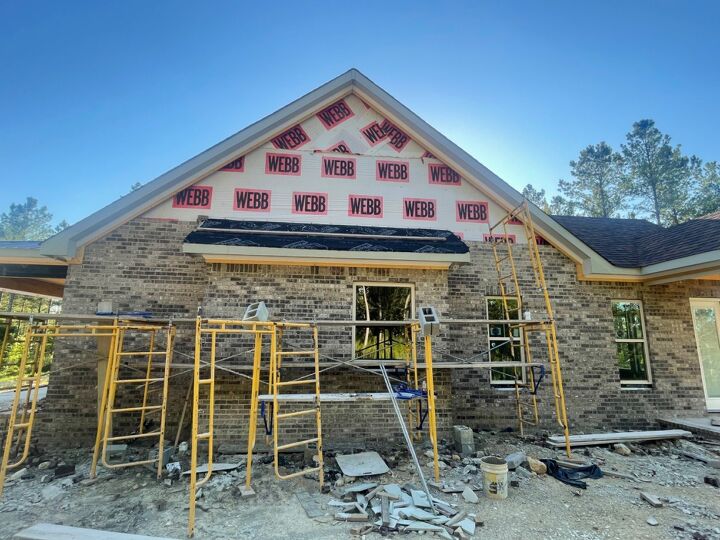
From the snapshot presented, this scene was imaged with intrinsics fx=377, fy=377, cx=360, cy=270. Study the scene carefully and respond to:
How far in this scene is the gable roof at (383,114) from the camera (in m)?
7.45

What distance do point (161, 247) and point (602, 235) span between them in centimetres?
1111

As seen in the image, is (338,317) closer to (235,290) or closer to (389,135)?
(235,290)

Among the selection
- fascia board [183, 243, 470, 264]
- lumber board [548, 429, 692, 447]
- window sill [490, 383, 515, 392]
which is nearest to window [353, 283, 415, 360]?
fascia board [183, 243, 470, 264]

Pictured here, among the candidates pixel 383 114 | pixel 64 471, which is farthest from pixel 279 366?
pixel 383 114

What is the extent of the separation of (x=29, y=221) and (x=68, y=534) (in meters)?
56.7

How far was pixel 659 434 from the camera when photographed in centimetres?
725

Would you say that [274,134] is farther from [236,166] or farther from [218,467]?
[218,467]

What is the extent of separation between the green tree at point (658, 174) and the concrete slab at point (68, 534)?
31.6m

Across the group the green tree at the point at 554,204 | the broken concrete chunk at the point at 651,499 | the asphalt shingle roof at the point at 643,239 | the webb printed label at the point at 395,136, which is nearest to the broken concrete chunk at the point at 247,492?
the broken concrete chunk at the point at 651,499

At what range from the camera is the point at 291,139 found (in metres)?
8.32

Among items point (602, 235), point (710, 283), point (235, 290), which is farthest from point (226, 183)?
point (710, 283)

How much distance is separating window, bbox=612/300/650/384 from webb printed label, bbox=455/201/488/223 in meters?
3.68

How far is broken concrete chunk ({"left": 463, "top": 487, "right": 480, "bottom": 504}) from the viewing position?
4.74 metres

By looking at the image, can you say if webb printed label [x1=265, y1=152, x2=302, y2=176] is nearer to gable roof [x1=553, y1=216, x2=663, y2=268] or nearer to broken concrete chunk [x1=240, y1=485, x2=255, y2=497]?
broken concrete chunk [x1=240, y1=485, x2=255, y2=497]
